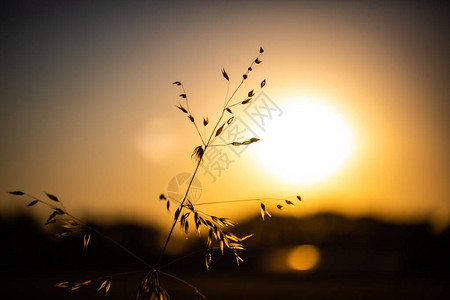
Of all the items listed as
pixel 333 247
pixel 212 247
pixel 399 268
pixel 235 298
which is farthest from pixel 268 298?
pixel 333 247

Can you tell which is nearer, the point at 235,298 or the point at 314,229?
the point at 235,298

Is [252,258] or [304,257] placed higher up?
[304,257]

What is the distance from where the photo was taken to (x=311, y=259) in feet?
144

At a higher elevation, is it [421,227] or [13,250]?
[421,227]

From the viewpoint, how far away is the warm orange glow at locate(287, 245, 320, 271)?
41481mm

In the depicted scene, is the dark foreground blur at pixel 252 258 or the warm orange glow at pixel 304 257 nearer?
the dark foreground blur at pixel 252 258

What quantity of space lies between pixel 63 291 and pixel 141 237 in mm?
26692

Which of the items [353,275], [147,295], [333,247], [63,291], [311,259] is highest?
[333,247]

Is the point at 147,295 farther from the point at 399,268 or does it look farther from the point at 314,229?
the point at 314,229

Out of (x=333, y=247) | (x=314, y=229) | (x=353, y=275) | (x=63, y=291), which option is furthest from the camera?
(x=314, y=229)

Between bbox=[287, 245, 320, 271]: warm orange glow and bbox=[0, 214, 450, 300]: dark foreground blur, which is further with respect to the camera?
bbox=[287, 245, 320, 271]: warm orange glow

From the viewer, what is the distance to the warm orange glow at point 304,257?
41481 millimetres

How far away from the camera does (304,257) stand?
46.3 meters

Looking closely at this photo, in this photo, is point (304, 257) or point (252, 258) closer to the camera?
point (252, 258)
